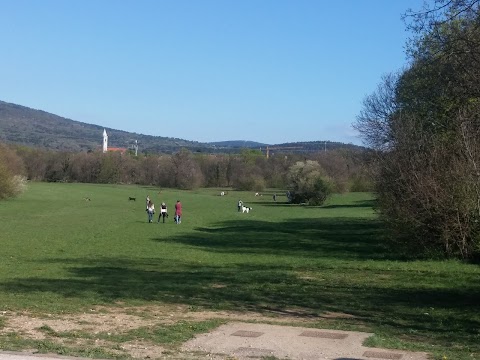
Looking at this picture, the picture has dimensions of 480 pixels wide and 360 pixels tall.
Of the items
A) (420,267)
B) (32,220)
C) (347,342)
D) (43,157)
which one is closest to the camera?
(347,342)

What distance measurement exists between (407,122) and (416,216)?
14.5ft

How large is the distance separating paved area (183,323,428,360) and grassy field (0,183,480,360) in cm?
41

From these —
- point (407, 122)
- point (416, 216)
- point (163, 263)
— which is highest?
point (407, 122)

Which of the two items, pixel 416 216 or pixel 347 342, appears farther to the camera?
pixel 416 216

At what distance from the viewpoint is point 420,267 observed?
79.6 feet

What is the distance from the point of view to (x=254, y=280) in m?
20.1

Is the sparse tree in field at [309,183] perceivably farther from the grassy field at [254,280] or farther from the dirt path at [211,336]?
the dirt path at [211,336]

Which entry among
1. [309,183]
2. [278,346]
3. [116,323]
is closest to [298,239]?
[116,323]

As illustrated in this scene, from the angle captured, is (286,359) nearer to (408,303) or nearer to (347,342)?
(347,342)

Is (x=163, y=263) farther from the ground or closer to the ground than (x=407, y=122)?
closer to the ground

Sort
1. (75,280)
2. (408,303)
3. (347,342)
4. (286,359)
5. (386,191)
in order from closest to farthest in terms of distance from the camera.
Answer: (286,359) → (347,342) → (408,303) → (75,280) → (386,191)

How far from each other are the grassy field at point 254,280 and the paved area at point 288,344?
405mm

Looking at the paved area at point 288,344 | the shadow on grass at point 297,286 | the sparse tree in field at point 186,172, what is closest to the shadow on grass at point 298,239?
the shadow on grass at point 297,286

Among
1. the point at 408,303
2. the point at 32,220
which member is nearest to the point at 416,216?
the point at 408,303
